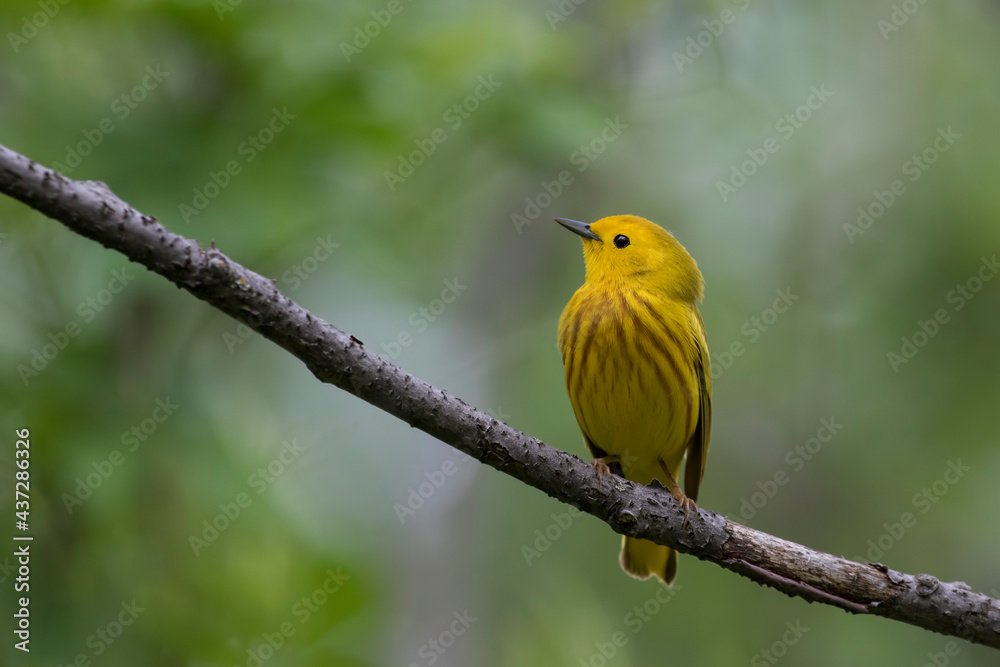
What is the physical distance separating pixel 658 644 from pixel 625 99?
4.45m

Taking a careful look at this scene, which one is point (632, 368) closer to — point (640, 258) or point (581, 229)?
point (640, 258)

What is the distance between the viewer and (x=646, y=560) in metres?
5.08

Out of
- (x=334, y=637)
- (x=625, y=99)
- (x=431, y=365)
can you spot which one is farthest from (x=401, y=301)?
(x=625, y=99)

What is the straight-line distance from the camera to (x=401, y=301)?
541 cm

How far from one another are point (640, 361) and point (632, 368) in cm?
6

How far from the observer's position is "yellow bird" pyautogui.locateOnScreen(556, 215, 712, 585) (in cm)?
441

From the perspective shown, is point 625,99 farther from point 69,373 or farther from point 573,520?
point 69,373

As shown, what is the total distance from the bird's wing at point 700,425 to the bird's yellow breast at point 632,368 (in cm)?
8

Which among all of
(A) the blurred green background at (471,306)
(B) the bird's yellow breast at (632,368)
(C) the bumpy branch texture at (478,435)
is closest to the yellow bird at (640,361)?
(B) the bird's yellow breast at (632,368)

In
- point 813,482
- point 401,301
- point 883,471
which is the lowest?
point 401,301

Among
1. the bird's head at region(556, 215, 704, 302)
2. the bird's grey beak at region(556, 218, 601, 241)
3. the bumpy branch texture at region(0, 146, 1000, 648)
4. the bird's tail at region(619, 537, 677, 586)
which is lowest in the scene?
the bird's tail at region(619, 537, 677, 586)

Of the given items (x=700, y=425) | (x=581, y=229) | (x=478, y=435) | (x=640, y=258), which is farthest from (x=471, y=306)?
(x=478, y=435)

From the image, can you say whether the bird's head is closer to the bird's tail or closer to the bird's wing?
the bird's wing

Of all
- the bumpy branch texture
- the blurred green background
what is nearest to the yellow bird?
the bumpy branch texture
